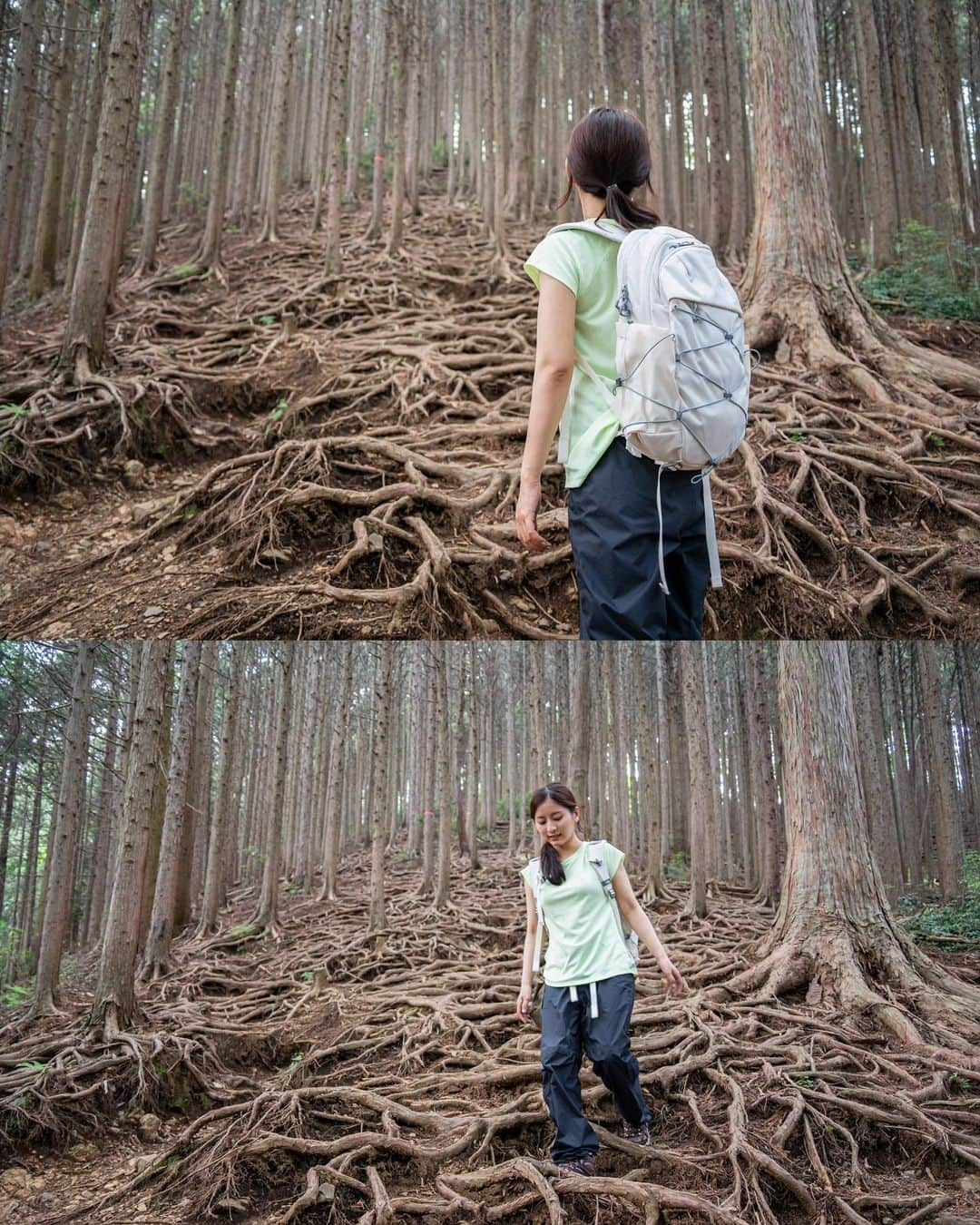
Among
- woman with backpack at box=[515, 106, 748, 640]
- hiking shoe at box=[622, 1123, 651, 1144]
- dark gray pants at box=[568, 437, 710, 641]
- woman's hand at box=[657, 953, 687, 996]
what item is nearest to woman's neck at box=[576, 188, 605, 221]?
woman with backpack at box=[515, 106, 748, 640]

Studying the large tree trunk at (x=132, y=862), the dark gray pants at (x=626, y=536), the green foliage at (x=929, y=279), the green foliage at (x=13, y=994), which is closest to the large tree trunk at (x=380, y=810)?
the large tree trunk at (x=132, y=862)

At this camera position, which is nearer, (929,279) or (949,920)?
(949,920)

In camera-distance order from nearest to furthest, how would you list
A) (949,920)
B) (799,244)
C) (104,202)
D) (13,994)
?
(799,244) < (104,202) < (949,920) < (13,994)

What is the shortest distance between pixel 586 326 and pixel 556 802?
2.01m

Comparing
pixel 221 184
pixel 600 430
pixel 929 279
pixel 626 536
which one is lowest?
pixel 626 536

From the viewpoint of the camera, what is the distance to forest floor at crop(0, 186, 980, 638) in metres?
4.30

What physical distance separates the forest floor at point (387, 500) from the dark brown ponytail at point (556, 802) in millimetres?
955

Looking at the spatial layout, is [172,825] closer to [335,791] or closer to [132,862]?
[335,791]

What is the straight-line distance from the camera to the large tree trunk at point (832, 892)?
5.06m

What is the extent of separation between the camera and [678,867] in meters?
14.1

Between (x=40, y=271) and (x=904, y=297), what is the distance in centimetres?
1153

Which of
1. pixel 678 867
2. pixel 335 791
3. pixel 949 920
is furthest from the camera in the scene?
pixel 678 867

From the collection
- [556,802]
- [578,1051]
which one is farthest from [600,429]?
[578,1051]

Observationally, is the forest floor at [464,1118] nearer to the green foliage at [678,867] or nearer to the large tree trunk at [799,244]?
the large tree trunk at [799,244]
